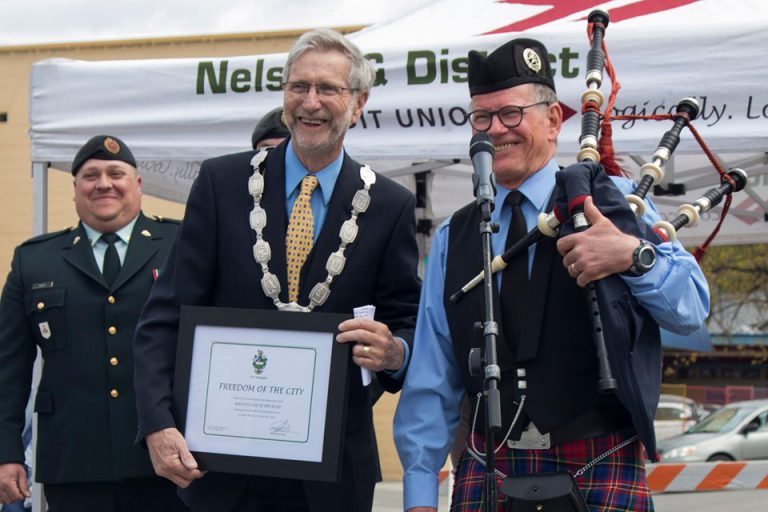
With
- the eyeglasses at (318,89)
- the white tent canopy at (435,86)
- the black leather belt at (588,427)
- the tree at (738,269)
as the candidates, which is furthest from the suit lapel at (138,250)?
the tree at (738,269)

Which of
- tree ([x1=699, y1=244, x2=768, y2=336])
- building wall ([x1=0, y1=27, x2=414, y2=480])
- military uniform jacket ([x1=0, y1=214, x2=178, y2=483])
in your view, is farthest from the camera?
tree ([x1=699, y1=244, x2=768, y2=336])

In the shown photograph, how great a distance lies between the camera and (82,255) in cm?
443

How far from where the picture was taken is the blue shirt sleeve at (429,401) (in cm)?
304

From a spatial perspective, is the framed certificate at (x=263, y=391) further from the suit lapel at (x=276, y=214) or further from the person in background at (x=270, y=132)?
the person in background at (x=270, y=132)

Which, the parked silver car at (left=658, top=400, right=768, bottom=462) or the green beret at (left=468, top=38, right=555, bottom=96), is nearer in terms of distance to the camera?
the green beret at (left=468, top=38, right=555, bottom=96)

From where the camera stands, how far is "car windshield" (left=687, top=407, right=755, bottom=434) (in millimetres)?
18558

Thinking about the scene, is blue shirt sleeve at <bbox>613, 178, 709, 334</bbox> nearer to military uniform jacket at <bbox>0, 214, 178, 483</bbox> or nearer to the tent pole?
military uniform jacket at <bbox>0, 214, 178, 483</bbox>

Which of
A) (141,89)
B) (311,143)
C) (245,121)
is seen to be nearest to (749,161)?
(245,121)

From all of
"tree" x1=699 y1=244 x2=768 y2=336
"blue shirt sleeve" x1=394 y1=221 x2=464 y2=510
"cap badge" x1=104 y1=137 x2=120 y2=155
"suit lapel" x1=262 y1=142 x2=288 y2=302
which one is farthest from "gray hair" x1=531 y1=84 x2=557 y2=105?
"tree" x1=699 y1=244 x2=768 y2=336

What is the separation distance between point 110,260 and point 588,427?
2369 millimetres

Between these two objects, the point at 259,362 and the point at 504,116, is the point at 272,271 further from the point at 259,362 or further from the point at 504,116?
the point at 504,116

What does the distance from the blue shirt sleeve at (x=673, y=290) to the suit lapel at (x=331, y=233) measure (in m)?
0.97

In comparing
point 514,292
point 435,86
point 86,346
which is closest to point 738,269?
point 435,86

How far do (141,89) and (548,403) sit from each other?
319 cm
